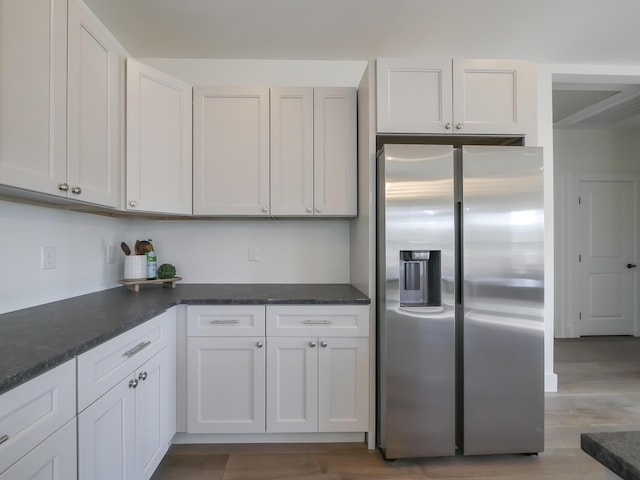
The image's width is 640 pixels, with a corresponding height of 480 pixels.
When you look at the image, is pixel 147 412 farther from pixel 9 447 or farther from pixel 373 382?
pixel 373 382

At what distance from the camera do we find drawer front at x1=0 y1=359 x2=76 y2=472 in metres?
0.76

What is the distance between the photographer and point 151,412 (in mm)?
1523

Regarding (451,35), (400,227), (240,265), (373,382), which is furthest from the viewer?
(240,265)

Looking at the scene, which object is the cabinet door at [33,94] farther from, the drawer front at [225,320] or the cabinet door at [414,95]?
the cabinet door at [414,95]

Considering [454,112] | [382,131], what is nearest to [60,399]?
[382,131]

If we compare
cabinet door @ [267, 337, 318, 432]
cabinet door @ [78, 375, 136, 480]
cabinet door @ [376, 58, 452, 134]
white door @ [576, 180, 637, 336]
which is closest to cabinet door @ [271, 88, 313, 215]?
cabinet door @ [376, 58, 452, 134]

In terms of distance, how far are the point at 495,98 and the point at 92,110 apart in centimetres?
222

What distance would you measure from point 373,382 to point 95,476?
1.33 m

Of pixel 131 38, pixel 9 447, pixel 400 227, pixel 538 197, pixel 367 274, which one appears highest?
pixel 131 38

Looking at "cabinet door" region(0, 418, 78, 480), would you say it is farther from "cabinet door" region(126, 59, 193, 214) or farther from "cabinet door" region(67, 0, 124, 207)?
"cabinet door" region(126, 59, 193, 214)

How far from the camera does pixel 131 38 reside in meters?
2.19

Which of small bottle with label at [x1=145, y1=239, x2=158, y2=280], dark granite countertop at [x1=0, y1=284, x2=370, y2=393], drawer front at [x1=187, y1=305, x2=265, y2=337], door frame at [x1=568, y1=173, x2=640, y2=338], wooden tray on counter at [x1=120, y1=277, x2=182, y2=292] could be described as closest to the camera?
dark granite countertop at [x1=0, y1=284, x2=370, y2=393]

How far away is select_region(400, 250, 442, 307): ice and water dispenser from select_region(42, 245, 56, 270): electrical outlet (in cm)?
185

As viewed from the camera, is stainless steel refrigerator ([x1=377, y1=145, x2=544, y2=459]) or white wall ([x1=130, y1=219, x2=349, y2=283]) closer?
stainless steel refrigerator ([x1=377, y1=145, x2=544, y2=459])
